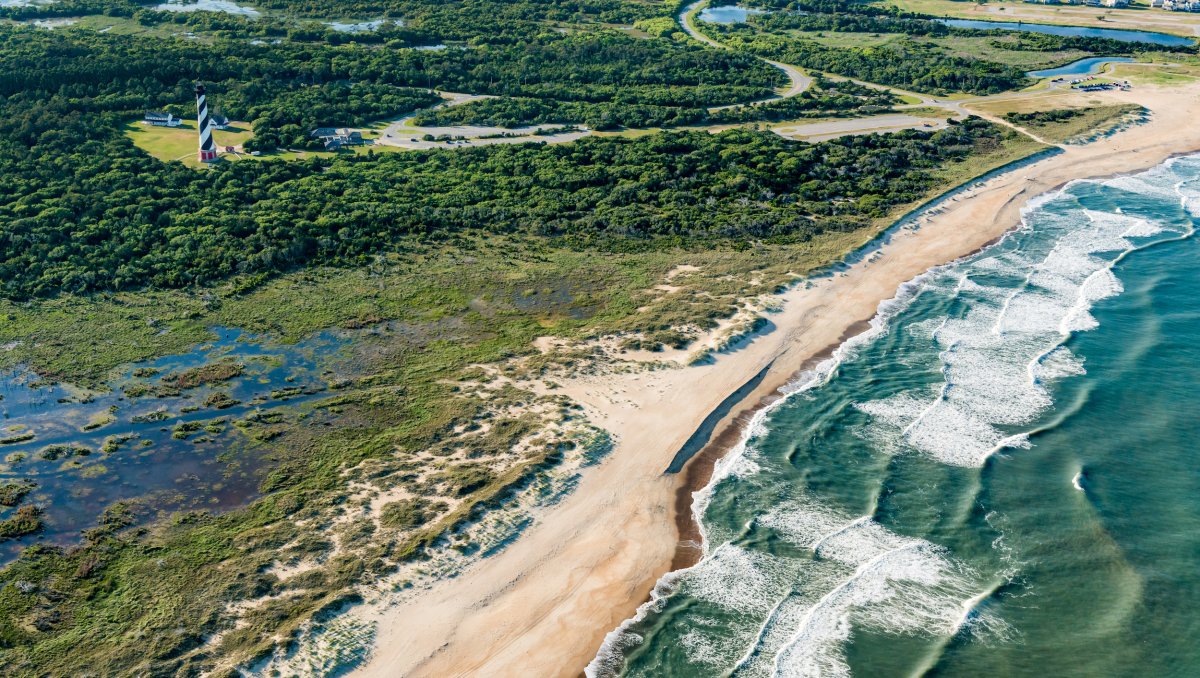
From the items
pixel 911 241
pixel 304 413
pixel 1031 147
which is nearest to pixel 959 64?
pixel 1031 147

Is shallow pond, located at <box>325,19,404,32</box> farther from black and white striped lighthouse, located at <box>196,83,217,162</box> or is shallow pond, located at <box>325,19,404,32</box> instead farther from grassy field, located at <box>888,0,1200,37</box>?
grassy field, located at <box>888,0,1200,37</box>

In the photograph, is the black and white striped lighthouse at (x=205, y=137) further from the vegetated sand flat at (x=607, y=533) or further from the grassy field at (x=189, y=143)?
the vegetated sand flat at (x=607, y=533)

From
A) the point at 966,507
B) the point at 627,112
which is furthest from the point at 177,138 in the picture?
the point at 966,507

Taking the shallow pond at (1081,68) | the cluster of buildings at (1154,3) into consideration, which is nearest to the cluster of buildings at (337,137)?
the shallow pond at (1081,68)

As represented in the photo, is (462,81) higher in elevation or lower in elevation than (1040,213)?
higher

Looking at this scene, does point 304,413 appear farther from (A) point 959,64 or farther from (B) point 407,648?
(A) point 959,64

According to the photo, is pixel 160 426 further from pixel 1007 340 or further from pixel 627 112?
pixel 627 112

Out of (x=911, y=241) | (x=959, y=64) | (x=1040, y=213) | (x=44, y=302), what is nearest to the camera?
(x=44, y=302)
